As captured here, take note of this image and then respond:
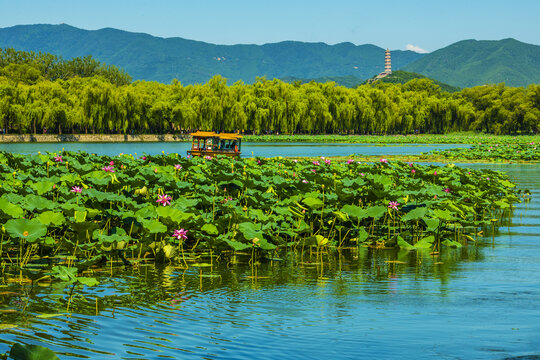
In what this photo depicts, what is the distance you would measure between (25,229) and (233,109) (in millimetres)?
62981

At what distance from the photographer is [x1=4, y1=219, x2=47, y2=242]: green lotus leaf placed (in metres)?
Result: 5.40

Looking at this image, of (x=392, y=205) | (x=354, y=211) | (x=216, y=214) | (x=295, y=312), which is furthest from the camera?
(x=216, y=214)

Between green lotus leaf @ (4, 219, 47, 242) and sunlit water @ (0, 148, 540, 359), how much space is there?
0.48 m

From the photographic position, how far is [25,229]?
5.48 metres

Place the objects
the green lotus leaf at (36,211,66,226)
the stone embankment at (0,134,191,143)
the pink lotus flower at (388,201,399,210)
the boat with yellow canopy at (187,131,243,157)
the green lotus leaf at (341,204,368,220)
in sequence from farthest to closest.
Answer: the stone embankment at (0,134,191,143)
the boat with yellow canopy at (187,131,243,157)
the pink lotus flower at (388,201,399,210)
the green lotus leaf at (341,204,368,220)
the green lotus leaf at (36,211,66,226)

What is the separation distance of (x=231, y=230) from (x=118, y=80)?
11969cm

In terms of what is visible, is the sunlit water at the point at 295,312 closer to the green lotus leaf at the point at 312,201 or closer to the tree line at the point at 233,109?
the green lotus leaf at the point at 312,201

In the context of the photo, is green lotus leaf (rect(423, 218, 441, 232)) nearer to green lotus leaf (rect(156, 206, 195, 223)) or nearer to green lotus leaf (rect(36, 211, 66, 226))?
green lotus leaf (rect(156, 206, 195, 223))

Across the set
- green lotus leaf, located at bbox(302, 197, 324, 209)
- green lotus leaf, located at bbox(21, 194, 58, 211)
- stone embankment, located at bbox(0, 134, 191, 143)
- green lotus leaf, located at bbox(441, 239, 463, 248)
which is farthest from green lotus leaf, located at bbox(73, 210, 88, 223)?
stone embankment, located at bbox(0, 134, 191, 143)

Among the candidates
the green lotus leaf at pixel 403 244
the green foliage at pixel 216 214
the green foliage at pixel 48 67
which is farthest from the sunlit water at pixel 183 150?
the green foliage at pixel 48 67

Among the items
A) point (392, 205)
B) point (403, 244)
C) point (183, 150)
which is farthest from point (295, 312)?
point (183, 150)

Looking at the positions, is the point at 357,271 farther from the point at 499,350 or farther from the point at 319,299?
the point at 499,350

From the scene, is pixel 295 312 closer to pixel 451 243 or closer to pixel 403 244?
pixel 403 244

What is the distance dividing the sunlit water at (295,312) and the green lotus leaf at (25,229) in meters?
0.48
